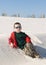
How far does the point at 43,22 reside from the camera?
17766mm

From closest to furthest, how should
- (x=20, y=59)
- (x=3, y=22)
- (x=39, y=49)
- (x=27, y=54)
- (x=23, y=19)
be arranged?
(x=20, y=59) → (x=27, y=54) → (x=39, y=49) → (x=3, y=22) → (x=23, y=19)

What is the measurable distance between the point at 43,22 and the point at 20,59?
10.7m

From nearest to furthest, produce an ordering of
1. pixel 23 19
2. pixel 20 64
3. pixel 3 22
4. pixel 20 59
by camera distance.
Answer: pixel 20 64 < pixel 20 59 < pixel 3 22 < pixel 23 19

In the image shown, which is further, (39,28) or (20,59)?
(39,28)

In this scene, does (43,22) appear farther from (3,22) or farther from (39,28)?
(3,22)

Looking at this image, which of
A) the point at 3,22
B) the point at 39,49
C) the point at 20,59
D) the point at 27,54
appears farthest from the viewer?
the point at 3,22

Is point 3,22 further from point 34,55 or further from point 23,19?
point 34,55

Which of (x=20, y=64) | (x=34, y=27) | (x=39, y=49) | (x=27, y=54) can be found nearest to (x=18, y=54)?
(x=27, y=54)

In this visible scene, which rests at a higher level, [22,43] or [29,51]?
[22,43]

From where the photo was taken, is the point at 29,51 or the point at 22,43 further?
the point at 22,43

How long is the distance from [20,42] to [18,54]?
0.53 metres

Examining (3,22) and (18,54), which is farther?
(3,22)

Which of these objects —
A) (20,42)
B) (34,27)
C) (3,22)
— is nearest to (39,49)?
(20,42)

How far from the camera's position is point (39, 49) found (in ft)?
29.0
